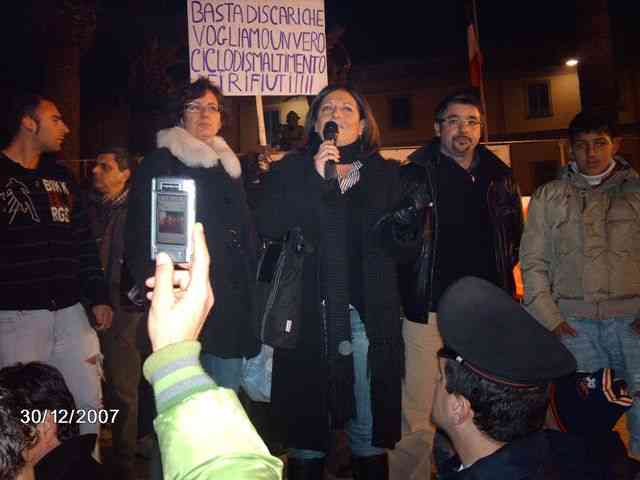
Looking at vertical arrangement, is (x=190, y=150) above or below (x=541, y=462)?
above

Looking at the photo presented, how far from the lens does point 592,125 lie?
11.9 feet

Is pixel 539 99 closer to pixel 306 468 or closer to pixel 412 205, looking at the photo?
pixel 412 205

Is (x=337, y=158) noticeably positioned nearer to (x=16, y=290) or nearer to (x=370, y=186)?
(x=370, y=186)

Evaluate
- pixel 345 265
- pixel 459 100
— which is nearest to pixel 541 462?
pixel 345 265

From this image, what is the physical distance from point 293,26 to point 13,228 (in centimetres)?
270

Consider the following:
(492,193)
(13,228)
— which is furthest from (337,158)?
(13,228)

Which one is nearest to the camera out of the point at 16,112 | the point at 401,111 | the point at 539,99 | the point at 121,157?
the point at 16,112

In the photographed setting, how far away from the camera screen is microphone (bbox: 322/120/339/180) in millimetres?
1343

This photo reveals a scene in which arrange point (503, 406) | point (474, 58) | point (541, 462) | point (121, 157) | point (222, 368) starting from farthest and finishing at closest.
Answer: point (474, 58) → point (121, 157) → point (222, 368) → point (503, 406) → point (541, 462)

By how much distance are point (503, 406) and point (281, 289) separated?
1.50 m

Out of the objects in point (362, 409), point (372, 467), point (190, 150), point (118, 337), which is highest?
point (190, 150)

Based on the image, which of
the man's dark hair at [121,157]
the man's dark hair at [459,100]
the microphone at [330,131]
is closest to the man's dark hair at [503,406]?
the microphone at [330,131]

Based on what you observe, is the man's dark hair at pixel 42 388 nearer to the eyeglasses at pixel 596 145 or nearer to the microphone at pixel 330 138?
the microphone at pixel 330 138

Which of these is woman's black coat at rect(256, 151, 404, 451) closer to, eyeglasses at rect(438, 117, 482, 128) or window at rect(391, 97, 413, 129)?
eyeglasses at rect(438, 117, 482, 128)
